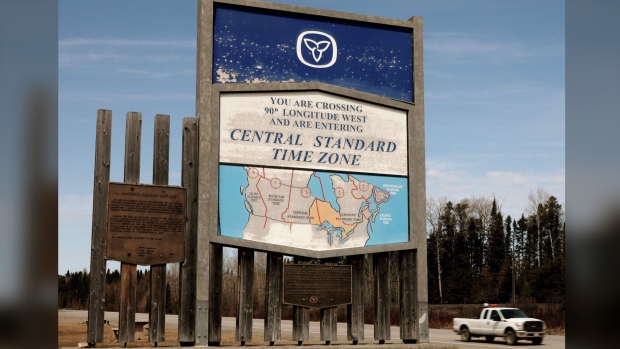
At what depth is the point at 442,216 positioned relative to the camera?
7888cm

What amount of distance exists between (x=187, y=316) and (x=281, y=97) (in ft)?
14.3

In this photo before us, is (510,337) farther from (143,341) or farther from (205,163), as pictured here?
(205,163)

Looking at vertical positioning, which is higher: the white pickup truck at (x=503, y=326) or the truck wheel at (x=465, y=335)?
the white pickup truck at (x=503, y=326)

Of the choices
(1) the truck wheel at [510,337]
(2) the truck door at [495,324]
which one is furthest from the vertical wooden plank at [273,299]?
(2) the truck door at [495,324]

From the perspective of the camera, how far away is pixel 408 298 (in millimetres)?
14672

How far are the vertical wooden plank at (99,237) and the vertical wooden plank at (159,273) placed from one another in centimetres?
81

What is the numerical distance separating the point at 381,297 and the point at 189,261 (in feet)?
12.9

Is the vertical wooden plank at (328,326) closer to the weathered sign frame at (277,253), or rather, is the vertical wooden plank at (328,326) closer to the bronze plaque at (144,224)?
the weathered sign frame at (277,253)

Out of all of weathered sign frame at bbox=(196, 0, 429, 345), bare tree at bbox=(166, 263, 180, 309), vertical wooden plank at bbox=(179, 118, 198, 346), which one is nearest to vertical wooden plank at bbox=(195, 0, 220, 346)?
weathered sign frame at bbox=(196, 0, 429, 345)

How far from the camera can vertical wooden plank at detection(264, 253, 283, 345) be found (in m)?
13.3

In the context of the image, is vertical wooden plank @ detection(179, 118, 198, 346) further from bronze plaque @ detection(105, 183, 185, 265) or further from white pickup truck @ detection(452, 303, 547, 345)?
white pickup truck @ detection(452, 303, 547, 345)

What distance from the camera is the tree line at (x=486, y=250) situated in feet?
243

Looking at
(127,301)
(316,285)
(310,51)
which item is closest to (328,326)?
(316,285)
